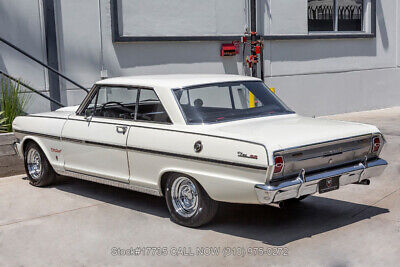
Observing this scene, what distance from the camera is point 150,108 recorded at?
6938mm

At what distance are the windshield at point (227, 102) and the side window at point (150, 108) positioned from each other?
0.77ft

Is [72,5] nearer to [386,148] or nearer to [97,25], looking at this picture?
[97,25]

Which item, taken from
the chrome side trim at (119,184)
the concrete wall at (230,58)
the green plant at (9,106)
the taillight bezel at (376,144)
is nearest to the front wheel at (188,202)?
the chrome side trim at (119,184)

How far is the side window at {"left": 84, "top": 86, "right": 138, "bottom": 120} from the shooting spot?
720cm

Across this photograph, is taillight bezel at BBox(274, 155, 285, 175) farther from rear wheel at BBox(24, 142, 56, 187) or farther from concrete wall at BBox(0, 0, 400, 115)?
concrete wall at BBox(0, 0, 400, 115)

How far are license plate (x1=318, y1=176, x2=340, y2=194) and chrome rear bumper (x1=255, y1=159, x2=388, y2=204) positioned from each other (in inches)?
1.5

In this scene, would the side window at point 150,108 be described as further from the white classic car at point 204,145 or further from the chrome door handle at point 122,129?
the chrome door handle at point 122,129

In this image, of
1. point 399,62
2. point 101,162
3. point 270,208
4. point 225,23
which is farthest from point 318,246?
point 399,62

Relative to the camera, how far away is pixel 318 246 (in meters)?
5.70

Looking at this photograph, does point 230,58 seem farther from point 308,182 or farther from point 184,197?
point 308,182

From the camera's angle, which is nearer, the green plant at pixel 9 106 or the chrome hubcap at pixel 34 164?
the chrome hubcap at pixel 34 164

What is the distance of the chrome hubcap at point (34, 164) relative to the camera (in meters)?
8.48

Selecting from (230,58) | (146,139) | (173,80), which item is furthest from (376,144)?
(230,58)

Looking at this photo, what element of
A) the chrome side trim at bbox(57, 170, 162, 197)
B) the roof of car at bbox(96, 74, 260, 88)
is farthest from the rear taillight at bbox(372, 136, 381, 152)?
the chrome side trim at bbox(57, 170, 162, 197)
